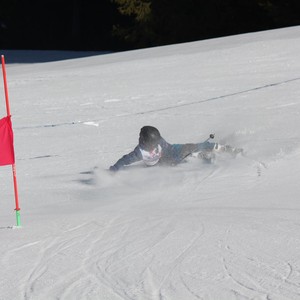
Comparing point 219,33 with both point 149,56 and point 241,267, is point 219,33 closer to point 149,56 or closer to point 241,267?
point 149,56

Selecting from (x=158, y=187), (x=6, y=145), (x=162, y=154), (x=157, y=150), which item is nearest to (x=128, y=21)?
(x=162, y=154)

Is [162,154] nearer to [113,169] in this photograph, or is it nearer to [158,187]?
[113,169]

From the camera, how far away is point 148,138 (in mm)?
11992

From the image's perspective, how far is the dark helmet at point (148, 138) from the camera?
11977 mm

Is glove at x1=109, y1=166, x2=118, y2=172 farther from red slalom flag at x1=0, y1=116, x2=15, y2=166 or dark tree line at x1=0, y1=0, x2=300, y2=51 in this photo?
dark tree line at x1=0, y1=0, x2=300, y2=51

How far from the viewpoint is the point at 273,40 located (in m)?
25.2

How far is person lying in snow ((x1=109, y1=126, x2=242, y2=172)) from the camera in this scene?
1202cm

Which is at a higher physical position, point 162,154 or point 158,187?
point 162,154

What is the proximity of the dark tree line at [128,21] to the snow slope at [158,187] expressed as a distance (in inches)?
676

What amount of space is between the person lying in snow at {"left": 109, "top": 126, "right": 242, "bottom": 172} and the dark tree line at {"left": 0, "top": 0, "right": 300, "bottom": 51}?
2575cm

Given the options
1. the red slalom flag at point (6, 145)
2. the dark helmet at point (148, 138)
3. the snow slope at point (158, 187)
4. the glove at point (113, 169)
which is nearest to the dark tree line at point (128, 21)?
the snow slope at point (158, 187)

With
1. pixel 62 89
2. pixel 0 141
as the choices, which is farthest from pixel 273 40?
pixel 0 141

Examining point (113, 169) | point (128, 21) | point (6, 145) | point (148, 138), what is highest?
point (128, 21)

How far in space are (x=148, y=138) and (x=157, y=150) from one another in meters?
0.22
